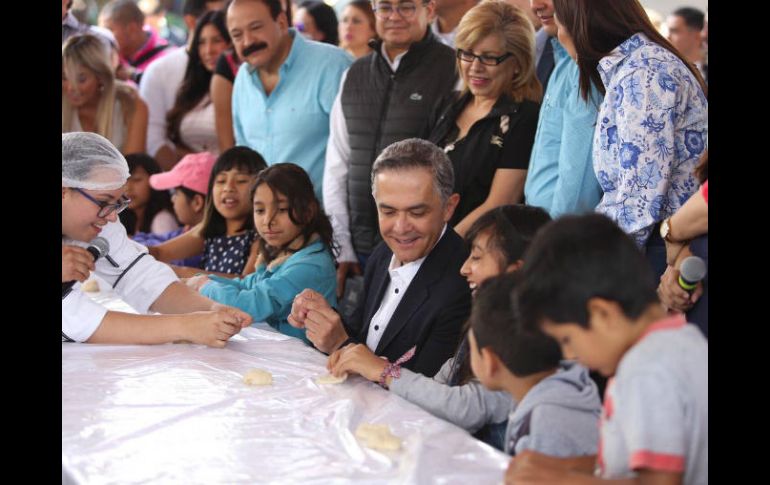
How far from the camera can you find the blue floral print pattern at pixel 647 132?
2443mm

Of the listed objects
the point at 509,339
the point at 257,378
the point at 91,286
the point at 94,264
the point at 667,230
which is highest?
the point at 667,230

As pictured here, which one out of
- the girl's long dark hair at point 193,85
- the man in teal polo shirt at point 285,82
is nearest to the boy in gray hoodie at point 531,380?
the man in teal polo shirt at point 285,82

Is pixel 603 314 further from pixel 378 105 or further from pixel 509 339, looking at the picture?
pixel 378 105

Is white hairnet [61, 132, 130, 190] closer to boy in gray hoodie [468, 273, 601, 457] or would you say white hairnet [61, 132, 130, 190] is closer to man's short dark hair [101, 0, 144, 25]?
boy in gray hoodie [468, 273, 601, 457]

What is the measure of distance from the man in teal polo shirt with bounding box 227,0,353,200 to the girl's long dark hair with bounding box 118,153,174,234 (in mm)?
706

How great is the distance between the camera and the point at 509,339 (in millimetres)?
1753

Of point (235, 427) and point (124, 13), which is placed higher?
point (124, 13)

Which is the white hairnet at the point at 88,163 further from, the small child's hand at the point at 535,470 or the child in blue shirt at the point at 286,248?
the small child's hand at the point at 535,470

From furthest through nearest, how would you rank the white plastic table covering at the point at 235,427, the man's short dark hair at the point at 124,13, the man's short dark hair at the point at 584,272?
the man's short dark hair at the point at 124,13
the white plastic table covering at the point at 235,427
the man's short dark hair at the point at 584,272

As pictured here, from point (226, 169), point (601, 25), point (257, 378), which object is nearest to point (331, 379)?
A: point (257, 378)

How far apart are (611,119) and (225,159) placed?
196 cm

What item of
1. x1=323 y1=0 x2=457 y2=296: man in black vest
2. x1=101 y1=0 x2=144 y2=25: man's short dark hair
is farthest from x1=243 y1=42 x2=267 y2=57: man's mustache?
x1=101 y1=0 x2=144 y2=25: man's short dark hair

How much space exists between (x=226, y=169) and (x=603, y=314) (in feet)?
9.23

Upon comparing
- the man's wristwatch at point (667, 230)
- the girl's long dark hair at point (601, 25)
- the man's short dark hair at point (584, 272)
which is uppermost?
the girl's long dark hair at point (601, 25)
